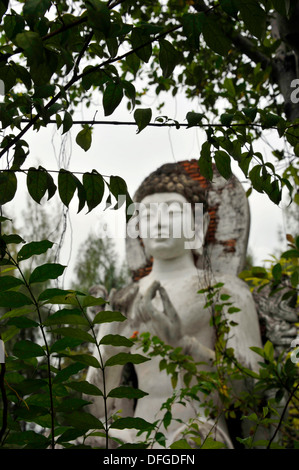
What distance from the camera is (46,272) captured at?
3.05 feet

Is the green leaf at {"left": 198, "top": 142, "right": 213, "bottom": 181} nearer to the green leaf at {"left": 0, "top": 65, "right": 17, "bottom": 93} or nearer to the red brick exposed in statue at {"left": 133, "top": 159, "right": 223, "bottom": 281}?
the green leaf at {"left": 0, "top": 65, "right": 17, "bottom": 93}

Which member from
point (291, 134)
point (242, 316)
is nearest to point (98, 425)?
point (291, 134)

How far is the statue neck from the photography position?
11.8 feet

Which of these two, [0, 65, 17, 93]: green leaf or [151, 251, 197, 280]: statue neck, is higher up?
[0, 65, 17, 93]: green leaf

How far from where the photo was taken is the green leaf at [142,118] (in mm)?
878

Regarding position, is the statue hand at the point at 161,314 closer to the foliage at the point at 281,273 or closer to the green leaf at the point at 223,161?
the foliage at the point at 281,273

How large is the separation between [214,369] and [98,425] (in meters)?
2.30

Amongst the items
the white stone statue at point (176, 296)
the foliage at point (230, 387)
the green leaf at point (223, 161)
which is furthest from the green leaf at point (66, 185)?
the white stone statue at point (176, 296)

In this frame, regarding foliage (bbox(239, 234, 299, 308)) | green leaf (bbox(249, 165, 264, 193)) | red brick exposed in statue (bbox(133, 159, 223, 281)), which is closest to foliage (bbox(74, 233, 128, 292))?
red brick exposed in statue (bbox(133, 159, 223, 281))

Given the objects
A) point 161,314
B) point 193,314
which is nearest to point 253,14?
point 161,314

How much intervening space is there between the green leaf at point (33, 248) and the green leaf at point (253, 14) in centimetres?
49
